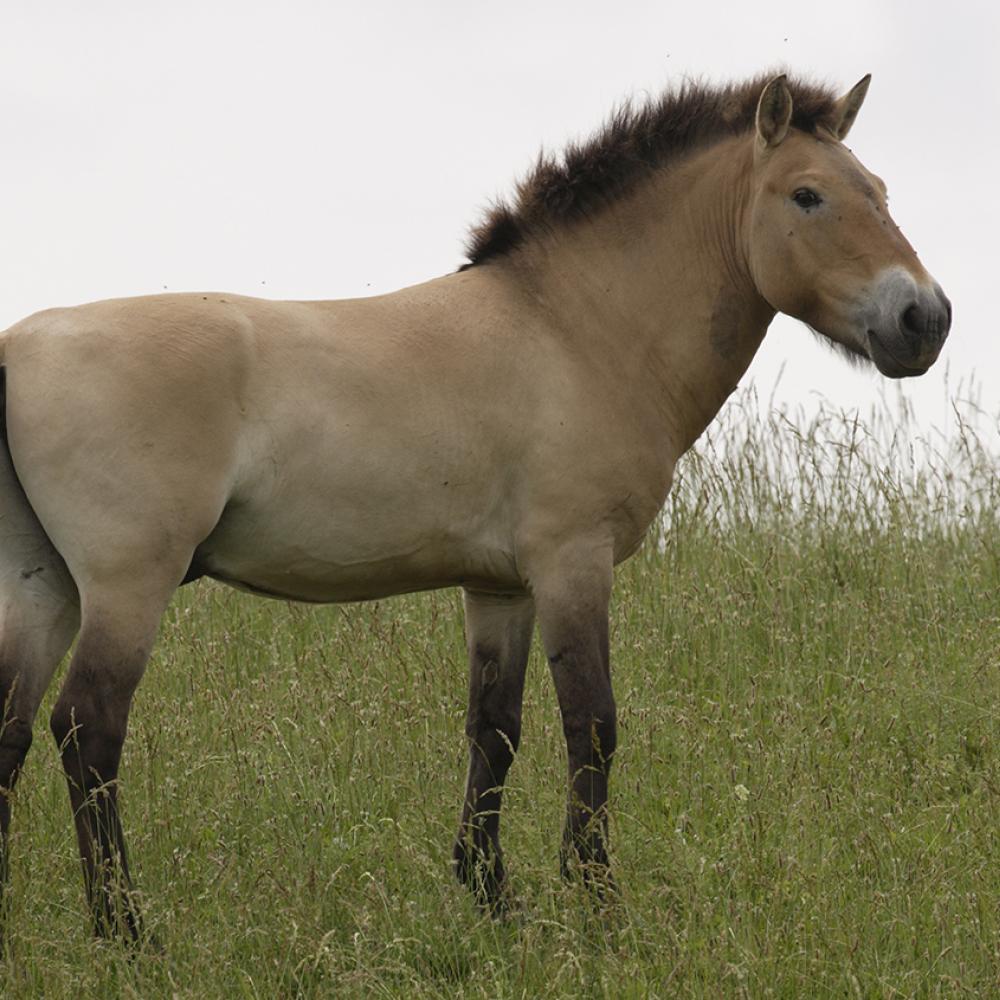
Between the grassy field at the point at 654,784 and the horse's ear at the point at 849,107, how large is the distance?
2216 millimetres

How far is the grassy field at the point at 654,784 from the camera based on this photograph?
169 inches

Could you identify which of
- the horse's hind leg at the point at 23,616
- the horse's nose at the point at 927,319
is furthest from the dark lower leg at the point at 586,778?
the horse's hind leg at the point at 23,616

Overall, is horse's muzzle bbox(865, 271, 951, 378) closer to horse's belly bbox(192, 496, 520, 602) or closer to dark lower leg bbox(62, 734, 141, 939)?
horse's belly bbox(192, 496, 520, 602)

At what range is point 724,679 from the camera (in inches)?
268

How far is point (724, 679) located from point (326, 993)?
300cm

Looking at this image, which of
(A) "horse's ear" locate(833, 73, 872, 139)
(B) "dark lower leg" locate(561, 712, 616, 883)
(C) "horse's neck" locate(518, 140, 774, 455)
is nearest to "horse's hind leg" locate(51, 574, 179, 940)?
(B) "dark lower leg" locate(561, 712, 616, 883)

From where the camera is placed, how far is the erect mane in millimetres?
5230

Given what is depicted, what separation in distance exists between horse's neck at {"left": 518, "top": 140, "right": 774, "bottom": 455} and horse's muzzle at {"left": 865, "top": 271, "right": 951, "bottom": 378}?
0.54 m

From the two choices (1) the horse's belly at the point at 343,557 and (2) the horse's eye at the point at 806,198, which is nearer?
(1) the horse's belly at the point at 343,557

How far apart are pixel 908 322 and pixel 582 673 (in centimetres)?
154

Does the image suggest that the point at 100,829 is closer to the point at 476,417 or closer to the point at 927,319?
the point at 476,417

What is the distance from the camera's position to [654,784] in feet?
19.5

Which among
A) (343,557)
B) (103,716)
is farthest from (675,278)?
(103,716)

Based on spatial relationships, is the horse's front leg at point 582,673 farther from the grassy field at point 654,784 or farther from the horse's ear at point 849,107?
the horse's ear at point 849,107
